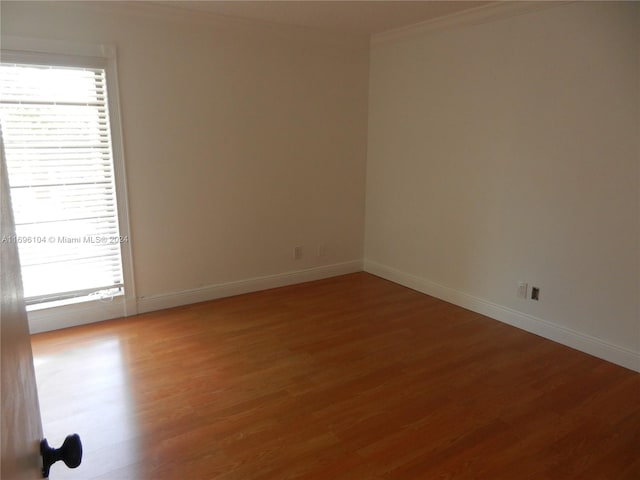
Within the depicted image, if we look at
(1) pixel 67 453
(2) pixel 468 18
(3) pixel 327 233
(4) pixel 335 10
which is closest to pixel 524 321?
(3) pixel 327 233

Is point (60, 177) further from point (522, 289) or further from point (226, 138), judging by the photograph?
point (522, 289)

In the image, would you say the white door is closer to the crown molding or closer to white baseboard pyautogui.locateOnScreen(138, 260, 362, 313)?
white baseboard pyautogui.locateOnScreen(138, 260, 362, 313)

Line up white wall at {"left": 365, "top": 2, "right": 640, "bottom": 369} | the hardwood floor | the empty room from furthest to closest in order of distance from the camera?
white wall at {"left": 365, "top": 2, "right": 640, "bottom": 369}, the empty room, the hardwood floor

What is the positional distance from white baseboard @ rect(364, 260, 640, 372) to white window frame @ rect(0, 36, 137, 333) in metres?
2.56

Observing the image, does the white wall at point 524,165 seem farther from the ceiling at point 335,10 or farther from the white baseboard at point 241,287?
the white baseboard at point 241,287

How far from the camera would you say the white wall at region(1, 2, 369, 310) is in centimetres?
344

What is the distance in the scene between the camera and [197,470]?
203 cm

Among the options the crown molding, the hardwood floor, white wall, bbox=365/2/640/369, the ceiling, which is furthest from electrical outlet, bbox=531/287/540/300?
the ceiling

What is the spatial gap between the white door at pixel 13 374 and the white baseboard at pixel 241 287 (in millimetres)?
3153

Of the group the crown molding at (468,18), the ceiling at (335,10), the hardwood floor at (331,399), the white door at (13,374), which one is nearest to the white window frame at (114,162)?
the hardwood floor at (331,399)

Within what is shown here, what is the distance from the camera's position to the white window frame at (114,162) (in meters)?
3.03

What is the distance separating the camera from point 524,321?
350 centimetres

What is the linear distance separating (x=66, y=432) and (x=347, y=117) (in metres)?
3.57

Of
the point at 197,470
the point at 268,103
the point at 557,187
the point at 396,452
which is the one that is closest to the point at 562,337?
the point at 557,187
